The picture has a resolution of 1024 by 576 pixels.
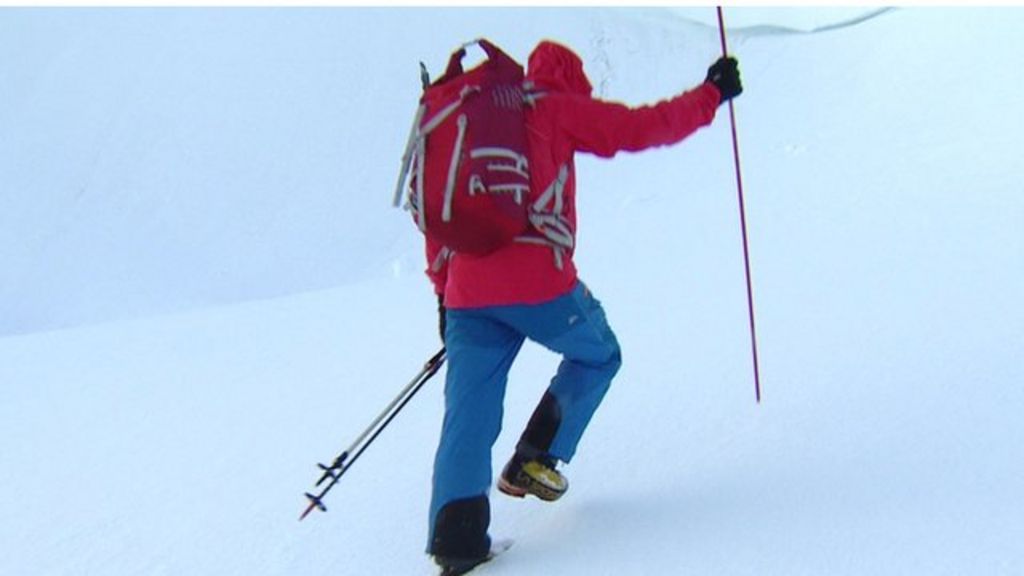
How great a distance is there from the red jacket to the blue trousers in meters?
0.05

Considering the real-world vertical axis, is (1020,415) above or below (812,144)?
below

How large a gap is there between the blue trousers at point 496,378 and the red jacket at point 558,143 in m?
0.05

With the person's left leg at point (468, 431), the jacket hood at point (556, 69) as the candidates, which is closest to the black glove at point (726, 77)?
the jacket hood at point (556, 69)

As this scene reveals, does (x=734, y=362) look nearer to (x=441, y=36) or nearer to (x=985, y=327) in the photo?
(x=985, y=327)

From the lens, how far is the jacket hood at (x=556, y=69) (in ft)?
8.58

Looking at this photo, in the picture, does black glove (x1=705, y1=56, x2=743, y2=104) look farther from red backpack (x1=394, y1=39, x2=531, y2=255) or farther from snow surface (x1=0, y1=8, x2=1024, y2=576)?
snow surface (x1=0, y1=8, x2=1024, y2=576)

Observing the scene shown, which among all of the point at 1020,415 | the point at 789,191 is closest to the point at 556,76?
the point at 1020,415

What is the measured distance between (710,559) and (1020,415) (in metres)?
1.08

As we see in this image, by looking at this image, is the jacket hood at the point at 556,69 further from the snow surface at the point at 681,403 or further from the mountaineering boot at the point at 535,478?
the snow surface at the point at 681,403

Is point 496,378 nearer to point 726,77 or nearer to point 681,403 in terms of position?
point 726,77

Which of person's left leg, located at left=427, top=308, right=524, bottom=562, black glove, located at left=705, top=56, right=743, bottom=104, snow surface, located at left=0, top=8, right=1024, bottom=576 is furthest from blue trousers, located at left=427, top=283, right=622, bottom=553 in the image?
black glove, located at left=705, top=56, right=743, bottom=104

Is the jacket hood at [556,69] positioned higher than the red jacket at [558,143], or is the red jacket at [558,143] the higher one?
the jacket hood at [556,69]

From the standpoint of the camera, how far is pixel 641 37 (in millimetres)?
25516

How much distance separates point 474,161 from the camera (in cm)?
241
